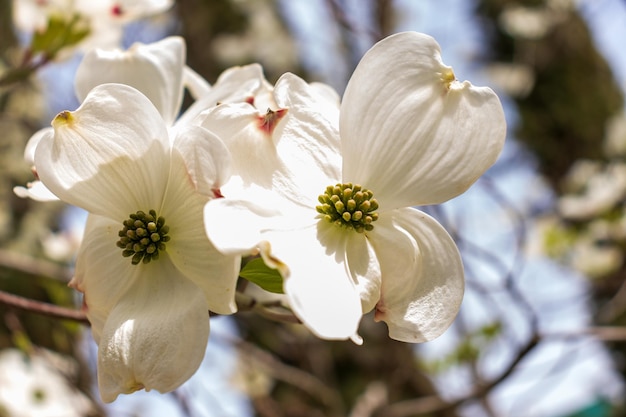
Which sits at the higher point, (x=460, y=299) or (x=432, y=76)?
(x=432, y=76)

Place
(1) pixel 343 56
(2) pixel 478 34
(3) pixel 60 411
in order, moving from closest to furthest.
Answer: (3) pixel 60 411
(1) pixel 343 56
(2) pixel 478 34

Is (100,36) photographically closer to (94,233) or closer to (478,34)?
(94,233)

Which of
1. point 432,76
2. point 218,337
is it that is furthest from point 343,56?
point 432,76

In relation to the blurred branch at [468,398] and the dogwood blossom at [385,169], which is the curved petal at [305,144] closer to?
the dogwood blossom at [385,169]

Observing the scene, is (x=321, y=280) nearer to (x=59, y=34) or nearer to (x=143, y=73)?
(x=143, y=73)

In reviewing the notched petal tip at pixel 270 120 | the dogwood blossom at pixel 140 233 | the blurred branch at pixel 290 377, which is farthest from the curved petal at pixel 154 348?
the blurred branch at pixel 290 377

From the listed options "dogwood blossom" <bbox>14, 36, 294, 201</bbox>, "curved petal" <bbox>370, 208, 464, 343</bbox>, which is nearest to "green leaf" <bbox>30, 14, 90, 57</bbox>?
"dogwood blossom" <bbox>14, 36, 294, 201</bbox>
